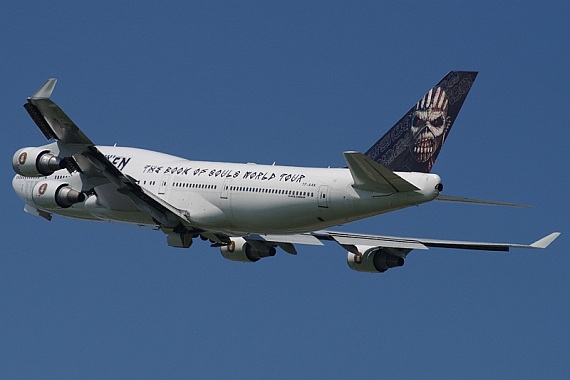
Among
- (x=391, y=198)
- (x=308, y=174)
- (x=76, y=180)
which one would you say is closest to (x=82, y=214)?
(x=76, y=180)

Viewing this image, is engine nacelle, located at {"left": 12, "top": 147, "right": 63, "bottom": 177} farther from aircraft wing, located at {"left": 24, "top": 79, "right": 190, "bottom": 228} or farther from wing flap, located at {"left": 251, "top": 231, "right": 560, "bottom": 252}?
wing flap, located at {"left": 251, "top": 231, "right": 560, "bottom": 252}

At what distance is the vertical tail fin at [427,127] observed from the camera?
6494 cm

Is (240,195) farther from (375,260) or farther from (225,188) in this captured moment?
(375,260)

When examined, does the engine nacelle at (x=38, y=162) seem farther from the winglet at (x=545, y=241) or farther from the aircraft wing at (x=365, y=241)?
the winglet at (x=545, y=241)

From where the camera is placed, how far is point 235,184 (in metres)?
67.4

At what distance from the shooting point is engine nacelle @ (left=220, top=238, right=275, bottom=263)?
7381 cm

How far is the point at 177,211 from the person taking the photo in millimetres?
67938

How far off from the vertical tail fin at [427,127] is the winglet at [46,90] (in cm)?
1479

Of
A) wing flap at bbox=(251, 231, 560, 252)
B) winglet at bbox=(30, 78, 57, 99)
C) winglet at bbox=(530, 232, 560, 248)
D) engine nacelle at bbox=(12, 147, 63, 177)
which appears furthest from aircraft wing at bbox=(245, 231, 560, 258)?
winglet at bbox=(30, 78, 57, 99)

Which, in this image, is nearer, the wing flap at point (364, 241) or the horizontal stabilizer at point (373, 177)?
the horizontal stabilizer at point (373, 177)

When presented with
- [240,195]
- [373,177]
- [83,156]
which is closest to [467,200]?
[373,177]

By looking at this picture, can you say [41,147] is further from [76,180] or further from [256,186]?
[256,186]

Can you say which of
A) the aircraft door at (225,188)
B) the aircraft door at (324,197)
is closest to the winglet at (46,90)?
the aircraft door at (225,188)

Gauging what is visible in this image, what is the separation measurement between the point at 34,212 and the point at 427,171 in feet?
71.4
